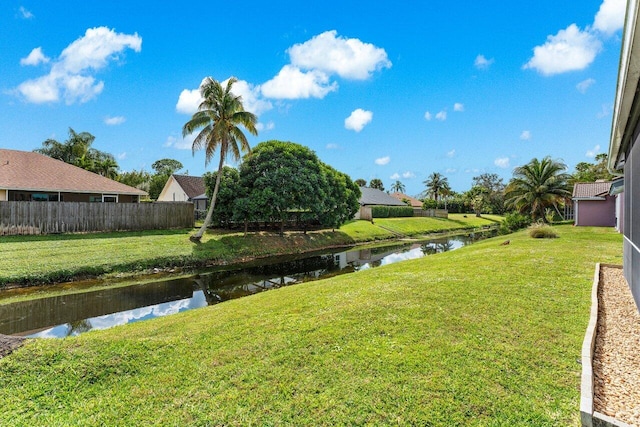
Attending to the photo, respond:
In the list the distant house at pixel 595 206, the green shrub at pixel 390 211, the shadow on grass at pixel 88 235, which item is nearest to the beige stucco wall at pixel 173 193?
Answer: the shadow on grass at pixel 88 235

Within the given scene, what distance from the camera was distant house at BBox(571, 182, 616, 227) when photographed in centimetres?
2512

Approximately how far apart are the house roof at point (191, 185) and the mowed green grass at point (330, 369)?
31.6 m

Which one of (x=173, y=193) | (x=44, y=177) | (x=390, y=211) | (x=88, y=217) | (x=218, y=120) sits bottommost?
(x=88, y=217)

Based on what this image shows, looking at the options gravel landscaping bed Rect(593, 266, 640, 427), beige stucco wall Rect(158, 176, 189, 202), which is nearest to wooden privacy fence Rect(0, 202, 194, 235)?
beige stucco wall Rect(158, 176, 189, 202)

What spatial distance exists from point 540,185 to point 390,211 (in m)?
17.9

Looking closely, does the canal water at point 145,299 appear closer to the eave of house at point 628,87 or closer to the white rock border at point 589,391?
the white rock border at point 589,391

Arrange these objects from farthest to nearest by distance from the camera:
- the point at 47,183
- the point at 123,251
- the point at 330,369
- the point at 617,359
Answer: the point at 47,183
the point at 123,251
the point at 617,359
the point at 330,369

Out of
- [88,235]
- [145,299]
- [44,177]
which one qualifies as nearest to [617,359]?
[145,299]

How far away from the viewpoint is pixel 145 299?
11180mm

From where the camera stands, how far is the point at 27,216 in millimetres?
17500

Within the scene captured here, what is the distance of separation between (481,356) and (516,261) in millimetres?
7691

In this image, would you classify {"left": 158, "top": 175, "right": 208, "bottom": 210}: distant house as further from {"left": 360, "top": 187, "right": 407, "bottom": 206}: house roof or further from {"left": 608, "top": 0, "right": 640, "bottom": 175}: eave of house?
{"left": 608, "top": 0, "right": 640, "bottom": 175}: eave of house

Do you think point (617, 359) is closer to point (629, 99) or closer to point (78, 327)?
point (629, 99)

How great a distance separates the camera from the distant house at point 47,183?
19578 millimetres
